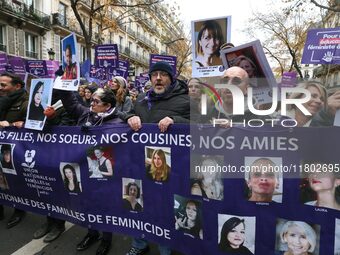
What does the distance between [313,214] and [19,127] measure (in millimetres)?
2936

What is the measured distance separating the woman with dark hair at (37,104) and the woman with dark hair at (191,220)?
1.73m

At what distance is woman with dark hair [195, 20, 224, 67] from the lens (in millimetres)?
4203

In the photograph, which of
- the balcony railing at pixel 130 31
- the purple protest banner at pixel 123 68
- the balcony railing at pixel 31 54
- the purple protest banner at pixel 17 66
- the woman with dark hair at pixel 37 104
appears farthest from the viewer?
the balcony railing at pixel 130 31

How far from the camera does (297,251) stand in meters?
2.23

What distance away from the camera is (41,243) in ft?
11.3

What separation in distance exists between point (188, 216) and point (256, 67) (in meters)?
1.25

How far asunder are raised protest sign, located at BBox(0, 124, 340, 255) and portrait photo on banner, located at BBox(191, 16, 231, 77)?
1.71 meters

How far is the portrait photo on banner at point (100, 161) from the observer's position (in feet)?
9.71

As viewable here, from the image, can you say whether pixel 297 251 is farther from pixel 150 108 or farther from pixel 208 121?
pixel 150 108

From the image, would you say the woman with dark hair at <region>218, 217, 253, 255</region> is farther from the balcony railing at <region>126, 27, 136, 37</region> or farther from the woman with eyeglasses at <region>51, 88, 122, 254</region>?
the balcony railing at <region>126, 27, 136, 37</region>

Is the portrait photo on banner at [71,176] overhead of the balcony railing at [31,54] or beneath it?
beneath

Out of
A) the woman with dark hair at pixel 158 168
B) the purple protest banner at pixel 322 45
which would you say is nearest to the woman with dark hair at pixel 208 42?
the woman with dark hair at pixel 158 168

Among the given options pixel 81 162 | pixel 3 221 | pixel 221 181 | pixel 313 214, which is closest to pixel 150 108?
pixel 81 162

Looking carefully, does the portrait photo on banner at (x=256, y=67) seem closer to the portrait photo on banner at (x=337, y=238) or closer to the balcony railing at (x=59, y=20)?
the portrait photo on banner at (x=337, y=238)
